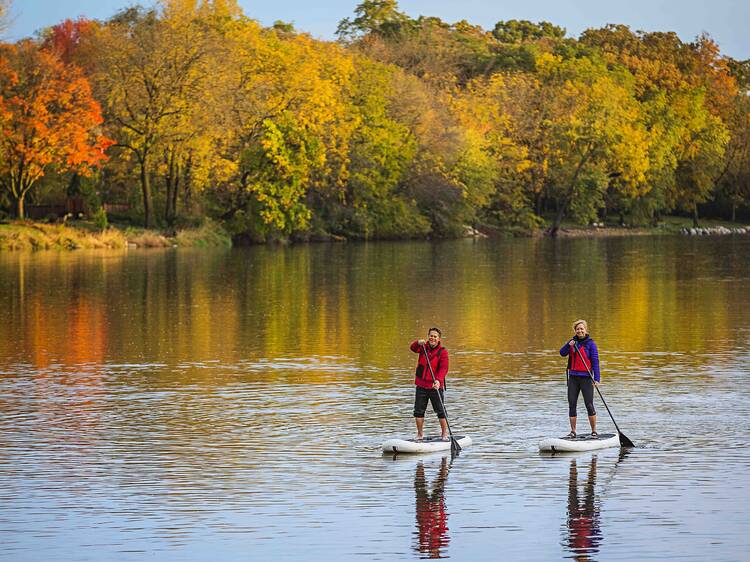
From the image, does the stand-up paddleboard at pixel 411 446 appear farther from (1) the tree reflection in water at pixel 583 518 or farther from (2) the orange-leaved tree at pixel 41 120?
(2) the orange-leaved tree at pixel 41 120

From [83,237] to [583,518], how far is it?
200ft

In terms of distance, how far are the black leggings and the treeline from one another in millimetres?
58668

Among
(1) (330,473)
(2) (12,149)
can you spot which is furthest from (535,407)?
(2) (12,149)

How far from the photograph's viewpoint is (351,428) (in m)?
18.2

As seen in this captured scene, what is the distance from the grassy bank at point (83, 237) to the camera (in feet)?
228

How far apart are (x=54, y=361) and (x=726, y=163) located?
105m

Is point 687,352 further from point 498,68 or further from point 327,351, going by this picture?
point 498,68

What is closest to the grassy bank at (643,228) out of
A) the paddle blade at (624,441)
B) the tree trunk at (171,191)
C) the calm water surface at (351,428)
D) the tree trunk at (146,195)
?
the tree trunk at (171,191)

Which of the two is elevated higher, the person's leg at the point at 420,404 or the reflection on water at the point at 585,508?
the person's leg at the point at 420,404

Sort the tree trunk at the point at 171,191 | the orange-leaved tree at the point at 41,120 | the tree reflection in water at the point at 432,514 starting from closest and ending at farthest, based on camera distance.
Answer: the tree reflection in water at the point at 432,514
the orange-leaved tree at the point at 41,120
the tree trunk at the point at 171,191

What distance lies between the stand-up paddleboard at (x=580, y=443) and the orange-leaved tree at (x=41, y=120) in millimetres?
58304

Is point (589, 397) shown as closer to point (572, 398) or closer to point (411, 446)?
point (572, 398)

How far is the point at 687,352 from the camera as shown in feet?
88.0

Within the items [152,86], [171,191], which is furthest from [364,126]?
[152,86]
